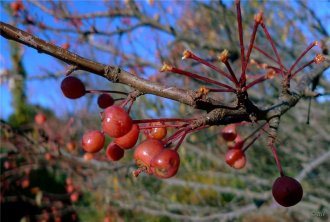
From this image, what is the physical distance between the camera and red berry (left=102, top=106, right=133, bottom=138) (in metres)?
0.71

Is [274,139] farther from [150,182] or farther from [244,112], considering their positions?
[150,182]

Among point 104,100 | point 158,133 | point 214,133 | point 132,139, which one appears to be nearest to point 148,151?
point 132,139

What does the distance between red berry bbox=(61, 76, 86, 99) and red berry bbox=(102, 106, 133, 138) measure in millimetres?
175

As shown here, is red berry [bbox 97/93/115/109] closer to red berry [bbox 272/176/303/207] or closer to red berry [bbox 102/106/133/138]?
red berry [bbox 102/106/133/138]

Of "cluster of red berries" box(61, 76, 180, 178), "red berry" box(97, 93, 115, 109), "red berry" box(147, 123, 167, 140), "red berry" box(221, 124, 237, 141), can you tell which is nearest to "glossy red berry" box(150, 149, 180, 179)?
"cluster of red berries" box(61, 76, 180, 178)

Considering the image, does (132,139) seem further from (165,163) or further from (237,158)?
(237,158)

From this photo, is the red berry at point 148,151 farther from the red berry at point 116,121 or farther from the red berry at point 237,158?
the red berry at point 237,158

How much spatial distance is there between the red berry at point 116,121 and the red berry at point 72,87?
17cm

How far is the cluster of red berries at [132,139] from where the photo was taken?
71 centimetres

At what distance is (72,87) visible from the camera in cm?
87

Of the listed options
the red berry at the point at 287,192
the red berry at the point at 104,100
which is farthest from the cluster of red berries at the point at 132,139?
the red berry at the point at 287,192

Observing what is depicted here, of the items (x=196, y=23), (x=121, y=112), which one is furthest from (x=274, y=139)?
(x=196, y=23)

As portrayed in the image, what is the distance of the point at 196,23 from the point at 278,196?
19.8 ft

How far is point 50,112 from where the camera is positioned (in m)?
15.1
